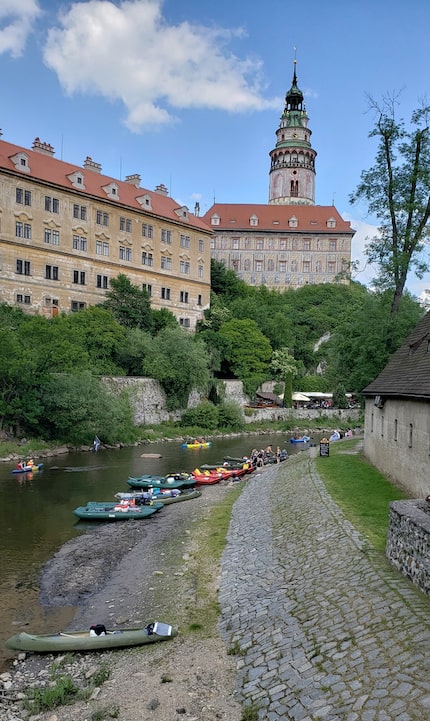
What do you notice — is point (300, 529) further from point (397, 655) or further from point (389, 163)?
point (389, 163)

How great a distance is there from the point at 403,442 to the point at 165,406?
108 feet

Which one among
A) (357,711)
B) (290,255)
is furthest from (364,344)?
(290,255)

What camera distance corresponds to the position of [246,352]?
196 feet

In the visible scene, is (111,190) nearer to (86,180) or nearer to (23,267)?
(86,180)

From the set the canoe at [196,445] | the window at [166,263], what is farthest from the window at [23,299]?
the canoe at [196,445]

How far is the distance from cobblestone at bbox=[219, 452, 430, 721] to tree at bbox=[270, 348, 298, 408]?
4394cm

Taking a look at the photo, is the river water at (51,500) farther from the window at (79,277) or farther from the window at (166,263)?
the window at (166,263)

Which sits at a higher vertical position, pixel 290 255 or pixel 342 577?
pixel 290 255

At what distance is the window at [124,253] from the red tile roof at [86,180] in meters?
4.18

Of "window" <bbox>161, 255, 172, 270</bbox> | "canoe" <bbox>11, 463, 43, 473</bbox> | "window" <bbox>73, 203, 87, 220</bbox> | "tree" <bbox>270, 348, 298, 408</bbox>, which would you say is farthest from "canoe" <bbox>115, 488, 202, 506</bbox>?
"window" <bbox>161, 255, 172, 270</bbox>

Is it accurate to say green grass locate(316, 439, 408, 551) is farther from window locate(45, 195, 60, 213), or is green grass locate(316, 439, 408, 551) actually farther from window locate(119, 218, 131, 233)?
window locate(119, 218, 131, 233)

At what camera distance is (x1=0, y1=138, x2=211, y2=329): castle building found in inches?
1854

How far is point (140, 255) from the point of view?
187 ft

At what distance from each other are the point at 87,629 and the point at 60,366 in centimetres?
2800
